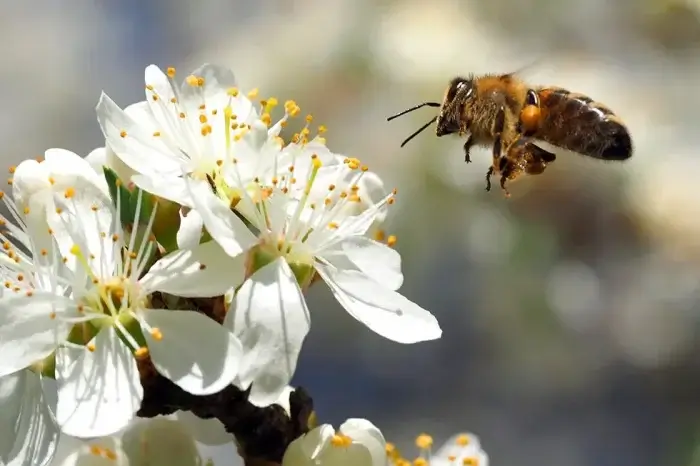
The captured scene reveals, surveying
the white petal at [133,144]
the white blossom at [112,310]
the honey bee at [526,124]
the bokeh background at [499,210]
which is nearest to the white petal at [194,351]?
the white blossom at [112,310]

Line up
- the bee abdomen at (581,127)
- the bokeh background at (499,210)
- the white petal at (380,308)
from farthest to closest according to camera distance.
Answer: the bokeh background at (499,210)
the bee abdomen at (581,127)
the white petal at (380,308)

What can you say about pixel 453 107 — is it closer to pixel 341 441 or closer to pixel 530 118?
pixel 530 118

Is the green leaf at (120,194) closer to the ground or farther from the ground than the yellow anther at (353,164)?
farther from the ground

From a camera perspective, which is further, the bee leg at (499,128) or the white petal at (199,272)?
the bee leg at (499,128)

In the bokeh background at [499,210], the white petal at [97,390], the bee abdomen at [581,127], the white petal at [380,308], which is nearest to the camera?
the white petal at [97,390]

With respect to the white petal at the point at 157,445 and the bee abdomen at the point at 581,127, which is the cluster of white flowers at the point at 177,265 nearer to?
the white petal at the point at 157,445

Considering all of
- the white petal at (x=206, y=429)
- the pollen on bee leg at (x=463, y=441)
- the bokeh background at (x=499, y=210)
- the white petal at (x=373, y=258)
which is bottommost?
the bokeh background at (x=499, y=210)

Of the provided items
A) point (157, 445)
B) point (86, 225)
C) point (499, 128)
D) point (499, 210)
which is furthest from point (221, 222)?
point (499, 210)
